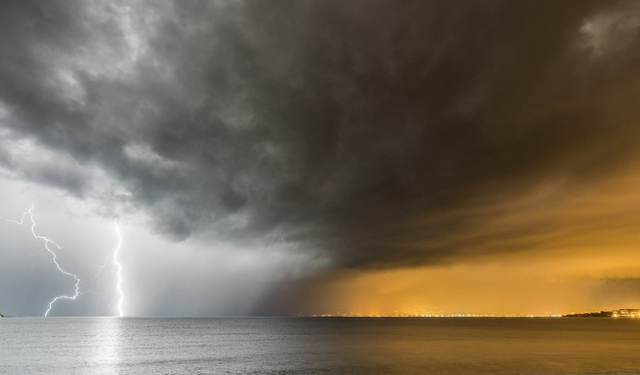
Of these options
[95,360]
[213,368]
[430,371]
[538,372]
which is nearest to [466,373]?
[430,371]

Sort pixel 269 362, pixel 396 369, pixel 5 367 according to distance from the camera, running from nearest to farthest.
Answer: pixel 396 369, pixel 5 367, pixel 269 362

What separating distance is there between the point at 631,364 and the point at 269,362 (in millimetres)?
65038

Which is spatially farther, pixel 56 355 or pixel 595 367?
pixel 56 355

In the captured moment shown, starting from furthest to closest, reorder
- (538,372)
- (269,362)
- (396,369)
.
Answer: (269,362), (396,369), (538,372)

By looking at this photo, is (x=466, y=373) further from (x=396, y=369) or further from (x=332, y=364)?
(x=332, y=364)

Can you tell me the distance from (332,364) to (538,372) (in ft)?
111

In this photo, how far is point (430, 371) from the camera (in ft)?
208

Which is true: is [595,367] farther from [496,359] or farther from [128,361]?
[128,361]

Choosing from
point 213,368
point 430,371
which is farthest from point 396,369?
point 213,368

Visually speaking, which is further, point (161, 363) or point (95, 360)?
point (95, 360)

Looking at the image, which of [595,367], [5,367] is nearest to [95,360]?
[5,367]

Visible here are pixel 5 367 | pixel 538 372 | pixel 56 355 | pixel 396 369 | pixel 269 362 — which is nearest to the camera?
pixel 538 372

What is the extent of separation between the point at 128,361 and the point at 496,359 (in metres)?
71.6

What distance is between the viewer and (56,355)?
3440 inches
